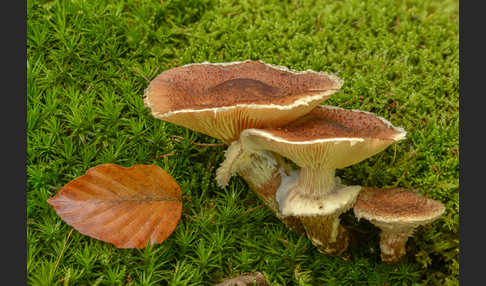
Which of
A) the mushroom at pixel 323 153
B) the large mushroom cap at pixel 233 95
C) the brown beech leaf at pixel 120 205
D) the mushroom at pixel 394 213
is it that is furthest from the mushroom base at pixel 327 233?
the brown beech leaf at pixel 120 205

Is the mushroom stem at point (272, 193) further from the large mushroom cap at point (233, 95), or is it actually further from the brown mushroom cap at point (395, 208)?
the brown mushroom cap at point (395, 208)

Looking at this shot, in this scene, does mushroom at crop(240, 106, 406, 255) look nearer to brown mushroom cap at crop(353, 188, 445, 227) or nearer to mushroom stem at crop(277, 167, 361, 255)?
mushroom stem at crop(277, 167, 361, 255)

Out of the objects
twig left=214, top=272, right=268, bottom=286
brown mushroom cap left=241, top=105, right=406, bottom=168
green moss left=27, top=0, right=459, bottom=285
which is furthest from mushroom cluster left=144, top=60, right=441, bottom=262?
twig left=214, top=272, right=268, bottom=286

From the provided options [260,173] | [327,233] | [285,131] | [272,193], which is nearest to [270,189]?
[272,193]

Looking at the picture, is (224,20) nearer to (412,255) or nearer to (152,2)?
(152,2)

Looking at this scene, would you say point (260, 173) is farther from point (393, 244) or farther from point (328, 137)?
point (393, 244)

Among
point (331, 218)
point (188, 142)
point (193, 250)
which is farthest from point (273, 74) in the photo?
point (193, 250)

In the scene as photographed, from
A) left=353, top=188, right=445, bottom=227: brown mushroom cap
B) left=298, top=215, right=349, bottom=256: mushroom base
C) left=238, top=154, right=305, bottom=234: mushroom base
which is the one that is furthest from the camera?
left=238, top=154, right=305, bottom=234: mushroom base
